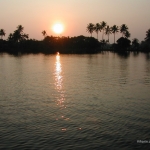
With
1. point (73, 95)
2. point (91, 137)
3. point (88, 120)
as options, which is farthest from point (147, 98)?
point (91, 137)

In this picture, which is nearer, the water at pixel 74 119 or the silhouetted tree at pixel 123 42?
the water at pixel 74 119

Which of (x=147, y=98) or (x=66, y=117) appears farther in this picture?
(x=147, y=98)

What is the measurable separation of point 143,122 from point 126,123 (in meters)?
1.39

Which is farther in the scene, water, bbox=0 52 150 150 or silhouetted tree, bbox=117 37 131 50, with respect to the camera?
silhouetted tree, bbox=117 37 131 50

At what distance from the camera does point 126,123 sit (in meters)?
19.2

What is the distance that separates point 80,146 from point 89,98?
12.8 m

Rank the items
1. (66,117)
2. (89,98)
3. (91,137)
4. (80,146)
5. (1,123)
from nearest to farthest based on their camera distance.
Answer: (80,146) < (91,137) < (1,123) < (66,117) < (89,98)

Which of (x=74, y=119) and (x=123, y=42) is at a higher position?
(x=123, y=42)

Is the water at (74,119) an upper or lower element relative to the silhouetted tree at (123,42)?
lower

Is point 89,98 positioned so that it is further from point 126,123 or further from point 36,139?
point 36,139

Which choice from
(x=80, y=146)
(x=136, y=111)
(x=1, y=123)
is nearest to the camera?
(x=80, y=146)

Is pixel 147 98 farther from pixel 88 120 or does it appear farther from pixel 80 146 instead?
pixel 80 146

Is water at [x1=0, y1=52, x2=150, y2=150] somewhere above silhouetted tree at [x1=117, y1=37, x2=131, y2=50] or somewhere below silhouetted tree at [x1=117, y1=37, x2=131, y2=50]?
below

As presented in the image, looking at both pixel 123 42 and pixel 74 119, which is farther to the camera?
pixel 123 42
